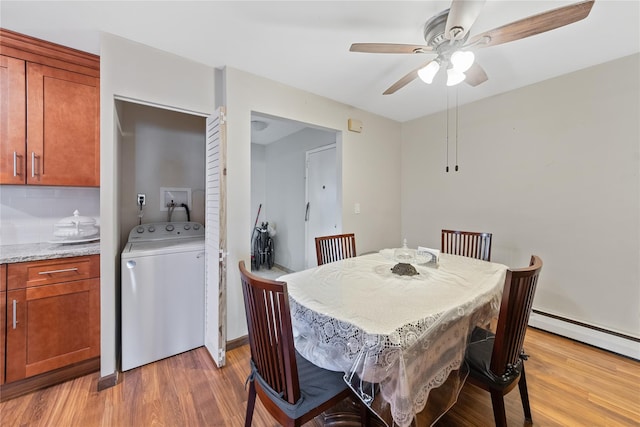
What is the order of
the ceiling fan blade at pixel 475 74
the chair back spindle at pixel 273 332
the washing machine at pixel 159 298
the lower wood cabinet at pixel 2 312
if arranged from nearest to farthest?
the chair back spindle at pixel 273 332 → the lower wood cabinet at pixel 2 312 → the ceiling fan blade at pixel 475 74 → the washing machine at pixel 159 298

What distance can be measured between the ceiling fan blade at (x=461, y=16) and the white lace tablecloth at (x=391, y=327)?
1350 mm

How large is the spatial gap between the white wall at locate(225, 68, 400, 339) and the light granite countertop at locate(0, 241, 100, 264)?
98cm

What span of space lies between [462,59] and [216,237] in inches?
77.9

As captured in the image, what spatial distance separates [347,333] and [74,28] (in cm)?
249

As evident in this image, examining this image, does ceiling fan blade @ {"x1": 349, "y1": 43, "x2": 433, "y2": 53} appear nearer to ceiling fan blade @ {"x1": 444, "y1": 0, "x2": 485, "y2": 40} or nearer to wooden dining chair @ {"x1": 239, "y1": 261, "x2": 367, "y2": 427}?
ceiling fan blade @ {"x1": 444, "y1": 0, "x2": 485, "y2": 40}

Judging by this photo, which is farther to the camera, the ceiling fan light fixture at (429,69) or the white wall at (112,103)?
the white wall at (112,103)

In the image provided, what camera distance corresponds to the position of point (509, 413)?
151 cm

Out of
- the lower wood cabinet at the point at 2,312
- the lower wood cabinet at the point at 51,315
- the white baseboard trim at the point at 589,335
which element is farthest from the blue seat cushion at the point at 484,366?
the lower wood cabinet at the point at 2,312

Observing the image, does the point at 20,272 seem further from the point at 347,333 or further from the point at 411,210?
the point at 411,210

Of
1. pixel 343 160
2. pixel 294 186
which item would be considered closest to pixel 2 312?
pixel 343 160

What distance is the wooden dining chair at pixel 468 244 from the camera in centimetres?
224

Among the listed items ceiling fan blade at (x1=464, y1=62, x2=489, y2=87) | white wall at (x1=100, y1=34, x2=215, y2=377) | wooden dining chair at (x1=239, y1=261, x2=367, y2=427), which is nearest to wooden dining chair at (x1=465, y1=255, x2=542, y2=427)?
wooden dining chair at (x1=239, y1=261, x2=367, y2=427)

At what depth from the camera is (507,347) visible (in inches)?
46.9

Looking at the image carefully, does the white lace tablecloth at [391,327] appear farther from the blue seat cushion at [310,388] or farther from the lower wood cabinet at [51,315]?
the lower wood cabinet at [51,315]
